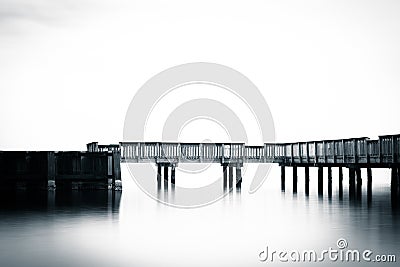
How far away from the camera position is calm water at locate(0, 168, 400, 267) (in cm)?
1486

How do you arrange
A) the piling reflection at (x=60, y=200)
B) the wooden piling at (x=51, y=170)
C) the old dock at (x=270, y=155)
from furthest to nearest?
1. the old dock at (x=270, y=155)
2. the wooden piling at (x=51, y=170)
3. the piling reflection at (x=60, y=200)

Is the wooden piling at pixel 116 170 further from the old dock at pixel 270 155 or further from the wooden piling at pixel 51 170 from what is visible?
the old dock at pixel 270 155

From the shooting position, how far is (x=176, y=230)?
1945 cm

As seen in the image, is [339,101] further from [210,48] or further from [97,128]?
[97,128]

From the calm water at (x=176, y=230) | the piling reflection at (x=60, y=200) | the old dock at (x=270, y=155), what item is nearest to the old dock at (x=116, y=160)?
the old dock at (x=270, y=155)

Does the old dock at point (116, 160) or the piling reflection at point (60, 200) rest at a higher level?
the old dock at point (116, 160)

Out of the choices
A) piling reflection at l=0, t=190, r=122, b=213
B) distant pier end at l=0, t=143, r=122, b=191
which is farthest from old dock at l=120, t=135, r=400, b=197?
piling reflection at l=0, t=190, r=122, b=213

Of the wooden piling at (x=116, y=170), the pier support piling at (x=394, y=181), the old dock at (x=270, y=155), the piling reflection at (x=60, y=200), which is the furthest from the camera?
the old dock at (x=270, y=155)

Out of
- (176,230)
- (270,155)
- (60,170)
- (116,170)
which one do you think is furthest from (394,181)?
(176,230)

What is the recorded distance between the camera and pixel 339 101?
55.2 meters

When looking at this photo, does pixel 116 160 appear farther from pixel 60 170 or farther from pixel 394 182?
pixel 394 182

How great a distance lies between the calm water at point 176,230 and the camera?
1486 cm

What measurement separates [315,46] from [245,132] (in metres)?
8.05

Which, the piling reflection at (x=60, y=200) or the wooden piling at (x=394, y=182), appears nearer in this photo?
the piling reflection at (x=60, y=200)
